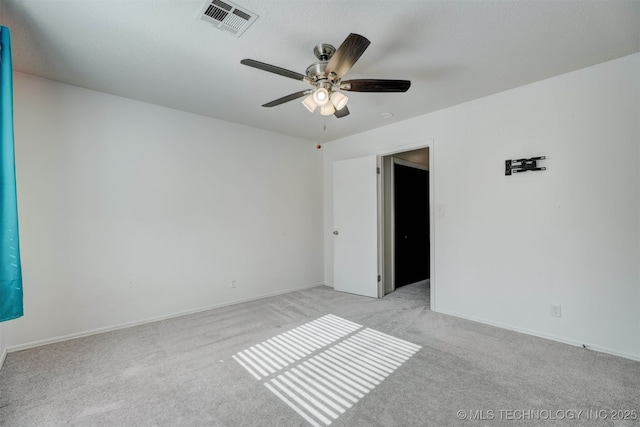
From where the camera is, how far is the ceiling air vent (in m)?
1.75

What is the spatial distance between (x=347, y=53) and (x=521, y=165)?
2222 millimetres

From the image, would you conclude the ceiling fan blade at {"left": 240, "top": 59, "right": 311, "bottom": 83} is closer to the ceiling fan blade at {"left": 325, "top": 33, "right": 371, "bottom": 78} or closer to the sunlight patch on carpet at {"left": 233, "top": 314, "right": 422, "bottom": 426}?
the ceiling fan blade at {"left": 325, "top": 33, "right": 371, "bottom": 78}

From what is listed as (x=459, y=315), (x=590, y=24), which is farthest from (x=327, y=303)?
(x=590, y=24)

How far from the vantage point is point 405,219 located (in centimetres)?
494

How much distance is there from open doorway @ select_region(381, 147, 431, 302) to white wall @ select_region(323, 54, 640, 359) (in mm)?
1028

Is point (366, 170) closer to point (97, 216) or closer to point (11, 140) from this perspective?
point (97, 216)

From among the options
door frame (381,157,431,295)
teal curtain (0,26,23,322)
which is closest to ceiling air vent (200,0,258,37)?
teal curtain (0,26,23,322)

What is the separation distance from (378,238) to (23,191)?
3946 mm

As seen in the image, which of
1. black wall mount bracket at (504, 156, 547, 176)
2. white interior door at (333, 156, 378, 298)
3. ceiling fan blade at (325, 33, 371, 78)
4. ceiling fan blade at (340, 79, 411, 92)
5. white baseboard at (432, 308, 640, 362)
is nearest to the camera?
ceiling fan blade at (325, 33, 371, 78)

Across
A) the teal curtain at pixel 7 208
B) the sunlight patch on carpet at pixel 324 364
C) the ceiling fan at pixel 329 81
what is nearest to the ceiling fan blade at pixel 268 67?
the ceiling fan at pixel 329 81

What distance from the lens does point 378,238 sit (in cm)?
416

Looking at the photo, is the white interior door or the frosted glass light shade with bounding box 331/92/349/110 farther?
the white interior door

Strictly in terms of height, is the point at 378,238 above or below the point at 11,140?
below

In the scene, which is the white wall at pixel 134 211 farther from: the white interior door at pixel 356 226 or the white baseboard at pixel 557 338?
the white baseboard at pixel 557 338
